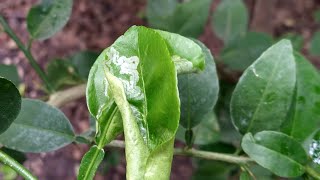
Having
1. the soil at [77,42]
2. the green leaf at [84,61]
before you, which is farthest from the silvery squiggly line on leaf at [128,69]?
the soil at [77,42]

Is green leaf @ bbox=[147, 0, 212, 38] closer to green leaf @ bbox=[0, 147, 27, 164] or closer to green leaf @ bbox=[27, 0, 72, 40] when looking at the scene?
green leaf @ bbox=[27, 0, 72, 40]

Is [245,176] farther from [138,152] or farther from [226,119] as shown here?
[226,119]

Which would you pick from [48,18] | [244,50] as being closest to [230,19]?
[244,50]

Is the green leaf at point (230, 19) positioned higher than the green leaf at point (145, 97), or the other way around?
the green leaf at point (145, 97)

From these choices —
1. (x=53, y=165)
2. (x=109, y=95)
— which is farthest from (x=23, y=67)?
(x=109, y=95)

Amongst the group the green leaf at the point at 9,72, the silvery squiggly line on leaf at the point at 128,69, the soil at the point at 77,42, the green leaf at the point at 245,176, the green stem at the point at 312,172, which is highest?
the silvery squiggly line on leaf at the point at 128,69

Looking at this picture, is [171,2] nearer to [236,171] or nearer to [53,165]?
[236,171]

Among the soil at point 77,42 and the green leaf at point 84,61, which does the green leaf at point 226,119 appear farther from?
the soil at point 77,42

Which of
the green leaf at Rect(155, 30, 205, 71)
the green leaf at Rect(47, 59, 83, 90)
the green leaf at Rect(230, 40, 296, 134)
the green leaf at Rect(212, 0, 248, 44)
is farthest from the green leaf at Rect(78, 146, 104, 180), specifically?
the green leaf at Rect(212, 0, 248, 44)
